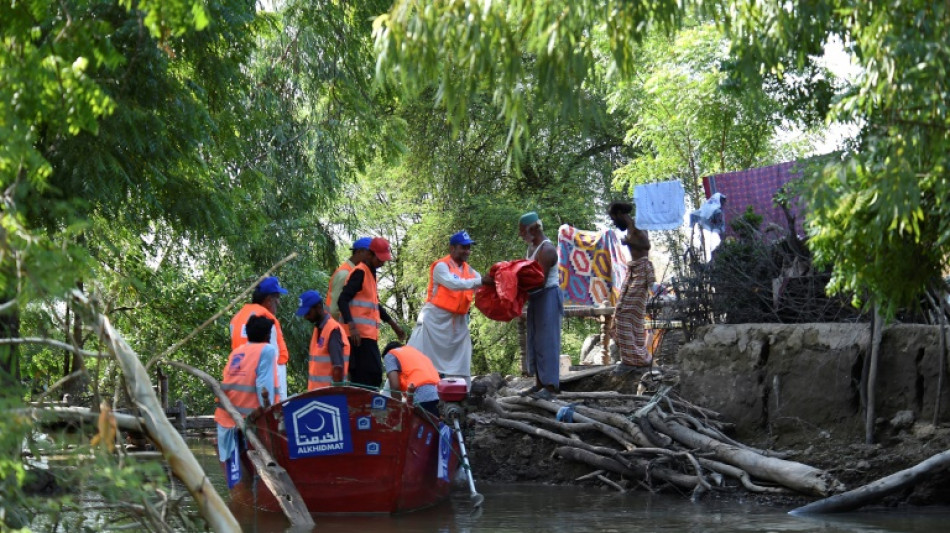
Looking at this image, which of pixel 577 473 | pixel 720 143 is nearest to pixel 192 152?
pixel 577 473

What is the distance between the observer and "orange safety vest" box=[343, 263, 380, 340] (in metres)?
11.9

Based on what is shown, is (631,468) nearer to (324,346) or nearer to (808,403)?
(808,403)

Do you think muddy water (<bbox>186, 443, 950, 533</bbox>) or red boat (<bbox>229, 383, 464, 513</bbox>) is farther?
red boat (<bbox>229, 383, 464, 513</bbox>)

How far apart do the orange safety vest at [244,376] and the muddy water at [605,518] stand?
1.03 m

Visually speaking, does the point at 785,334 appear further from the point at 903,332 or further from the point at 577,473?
the point at 577,473

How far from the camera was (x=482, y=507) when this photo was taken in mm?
11453

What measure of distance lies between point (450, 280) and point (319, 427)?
9.02 ft

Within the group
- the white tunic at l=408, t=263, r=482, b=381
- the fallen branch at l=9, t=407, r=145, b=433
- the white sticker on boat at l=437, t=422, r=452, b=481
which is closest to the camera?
the fallen branch at l=9, t=407, r=145, b=433

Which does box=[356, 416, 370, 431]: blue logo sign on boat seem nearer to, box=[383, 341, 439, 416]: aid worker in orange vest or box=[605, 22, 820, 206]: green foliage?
box=[383, 341, 439, 416]: aid worker in orange vest

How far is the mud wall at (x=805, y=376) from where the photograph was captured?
11.1 meters

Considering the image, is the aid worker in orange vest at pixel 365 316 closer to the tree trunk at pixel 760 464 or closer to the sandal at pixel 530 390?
the sandal at pixel 530 390

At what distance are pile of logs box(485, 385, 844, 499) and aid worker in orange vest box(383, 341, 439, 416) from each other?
188cm

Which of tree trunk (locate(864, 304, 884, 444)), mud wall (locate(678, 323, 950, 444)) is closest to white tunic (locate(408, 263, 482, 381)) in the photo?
mud wall (locate(678, 323, 950, 444))

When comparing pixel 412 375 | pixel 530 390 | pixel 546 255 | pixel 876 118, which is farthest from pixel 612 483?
pixel 876 118
